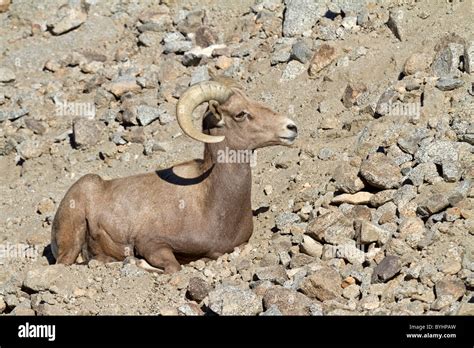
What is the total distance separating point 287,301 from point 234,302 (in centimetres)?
57

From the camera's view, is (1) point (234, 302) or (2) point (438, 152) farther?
(2) point (438, 152)

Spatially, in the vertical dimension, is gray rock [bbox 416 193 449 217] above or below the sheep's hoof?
above

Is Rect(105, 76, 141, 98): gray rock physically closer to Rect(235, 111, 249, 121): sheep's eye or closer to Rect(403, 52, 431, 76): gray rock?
Rect(403, 52, 431, 76): gray rock

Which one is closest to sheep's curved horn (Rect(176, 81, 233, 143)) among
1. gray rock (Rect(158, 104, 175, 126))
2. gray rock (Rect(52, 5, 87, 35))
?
gray rock (Rect(158, 104, 175, 126))

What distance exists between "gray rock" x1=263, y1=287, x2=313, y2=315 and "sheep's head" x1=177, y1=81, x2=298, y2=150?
9.20 feet

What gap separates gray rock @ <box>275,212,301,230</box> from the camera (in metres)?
14.9

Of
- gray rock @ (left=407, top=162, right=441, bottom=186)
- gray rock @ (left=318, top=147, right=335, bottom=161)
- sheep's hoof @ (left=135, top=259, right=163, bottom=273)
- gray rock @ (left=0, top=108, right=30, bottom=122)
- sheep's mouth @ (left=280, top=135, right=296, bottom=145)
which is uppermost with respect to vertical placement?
sheep's mouth @ (left=280, top=135, right=296, bottom=145)

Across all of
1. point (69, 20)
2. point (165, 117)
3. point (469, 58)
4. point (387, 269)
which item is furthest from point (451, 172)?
point (69, 20)

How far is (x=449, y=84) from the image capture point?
53.9ft

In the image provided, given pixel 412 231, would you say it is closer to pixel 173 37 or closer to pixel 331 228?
pixel 331 228

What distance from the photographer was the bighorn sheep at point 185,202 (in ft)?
47.3

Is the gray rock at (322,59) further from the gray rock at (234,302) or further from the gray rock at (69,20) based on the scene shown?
the gray rock at (234,302)

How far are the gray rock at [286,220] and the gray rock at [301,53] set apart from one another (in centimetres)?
505

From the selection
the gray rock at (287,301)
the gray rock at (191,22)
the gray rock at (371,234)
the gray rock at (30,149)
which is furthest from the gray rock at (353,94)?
the gray rock at (287,301)
